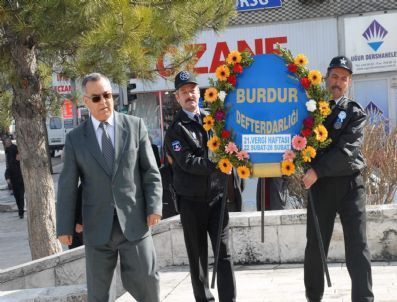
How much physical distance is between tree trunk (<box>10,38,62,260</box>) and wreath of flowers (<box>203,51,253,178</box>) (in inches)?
124

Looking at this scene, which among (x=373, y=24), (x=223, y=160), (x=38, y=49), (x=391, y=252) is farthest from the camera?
(x=373, y=24)

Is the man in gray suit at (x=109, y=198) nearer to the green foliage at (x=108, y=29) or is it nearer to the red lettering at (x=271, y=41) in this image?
the green foliage at (x=108, y=29)

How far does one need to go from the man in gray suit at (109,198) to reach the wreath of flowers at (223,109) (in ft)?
2.02

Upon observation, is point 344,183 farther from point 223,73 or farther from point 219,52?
point 219,52

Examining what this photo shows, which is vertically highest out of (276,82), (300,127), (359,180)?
(276,82)

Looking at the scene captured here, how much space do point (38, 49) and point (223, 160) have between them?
3730 millimetres

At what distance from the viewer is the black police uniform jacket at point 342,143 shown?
5.12 meters

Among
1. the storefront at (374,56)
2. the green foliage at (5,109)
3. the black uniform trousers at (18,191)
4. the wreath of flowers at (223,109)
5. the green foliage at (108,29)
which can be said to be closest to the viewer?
the wreath of flowers at (223,109)

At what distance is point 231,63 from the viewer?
5422 millimetres

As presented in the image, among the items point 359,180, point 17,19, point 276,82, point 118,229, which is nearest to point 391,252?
point 359,180

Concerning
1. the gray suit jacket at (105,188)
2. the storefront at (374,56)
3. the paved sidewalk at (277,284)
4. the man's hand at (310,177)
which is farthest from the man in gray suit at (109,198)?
the storefront at (374,56)

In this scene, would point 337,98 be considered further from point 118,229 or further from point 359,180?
point 118,229

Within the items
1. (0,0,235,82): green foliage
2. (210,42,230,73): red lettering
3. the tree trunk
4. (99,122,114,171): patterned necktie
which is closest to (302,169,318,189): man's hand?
(99,122,114,171): patterned necktie

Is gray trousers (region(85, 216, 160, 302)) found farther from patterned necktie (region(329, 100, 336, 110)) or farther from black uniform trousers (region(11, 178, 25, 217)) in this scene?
black uniform trousers (region(11, 178, 25, 217))
